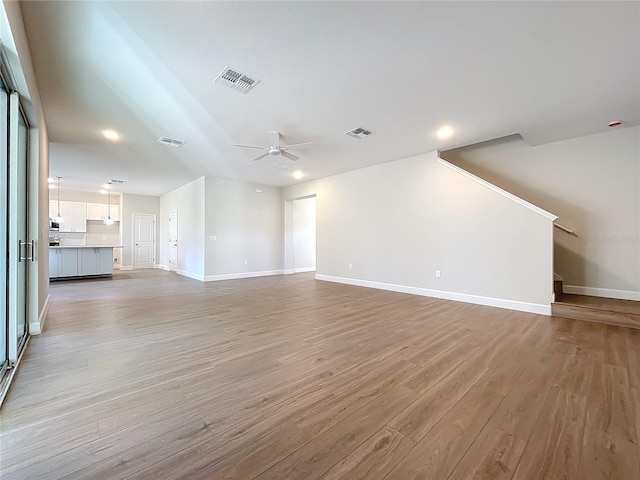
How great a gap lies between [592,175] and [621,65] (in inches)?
99.5

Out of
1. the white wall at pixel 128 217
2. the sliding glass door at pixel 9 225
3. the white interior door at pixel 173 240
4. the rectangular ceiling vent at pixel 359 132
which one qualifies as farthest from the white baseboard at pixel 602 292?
the white wall at pixel 128 217

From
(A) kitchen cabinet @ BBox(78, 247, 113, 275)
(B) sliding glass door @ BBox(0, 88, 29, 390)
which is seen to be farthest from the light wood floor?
(A) kitchen cabinet @ BBox(78, 247, 113, 275)

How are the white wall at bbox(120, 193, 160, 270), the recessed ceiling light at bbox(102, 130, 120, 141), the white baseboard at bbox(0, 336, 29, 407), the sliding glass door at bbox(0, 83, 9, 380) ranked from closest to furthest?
the white baseboard at bbox(0, 336, 29, 407), the sliding glass door at bbox(0, 83, 9, 380), the recessed ceiling light at bbox(102, 130, 120, 141), the white wall at bbox(120, 193, 160, 270)

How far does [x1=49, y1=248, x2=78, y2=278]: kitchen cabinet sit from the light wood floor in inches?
186

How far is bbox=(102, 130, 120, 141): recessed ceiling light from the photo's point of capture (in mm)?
4530

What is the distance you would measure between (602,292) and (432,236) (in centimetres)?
280

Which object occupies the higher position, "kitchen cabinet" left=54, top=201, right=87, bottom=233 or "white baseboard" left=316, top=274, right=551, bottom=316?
"kitchen cabinet" left=54, top=201, right=87, bottom=233

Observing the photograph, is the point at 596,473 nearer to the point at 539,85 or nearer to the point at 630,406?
the point at 630,406

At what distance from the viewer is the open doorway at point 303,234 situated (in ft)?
29.9

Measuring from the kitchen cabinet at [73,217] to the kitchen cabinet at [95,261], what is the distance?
3.10 metres

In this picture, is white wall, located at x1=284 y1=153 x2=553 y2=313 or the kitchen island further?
the kitchen island

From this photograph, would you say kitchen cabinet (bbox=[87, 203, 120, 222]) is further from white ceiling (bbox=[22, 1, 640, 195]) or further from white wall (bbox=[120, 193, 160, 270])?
white ceiling (bbox=[22, 1, 640, 195])

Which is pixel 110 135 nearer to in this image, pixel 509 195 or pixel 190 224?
pixel 190 224

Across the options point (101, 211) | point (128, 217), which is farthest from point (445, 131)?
point (101, 211)
